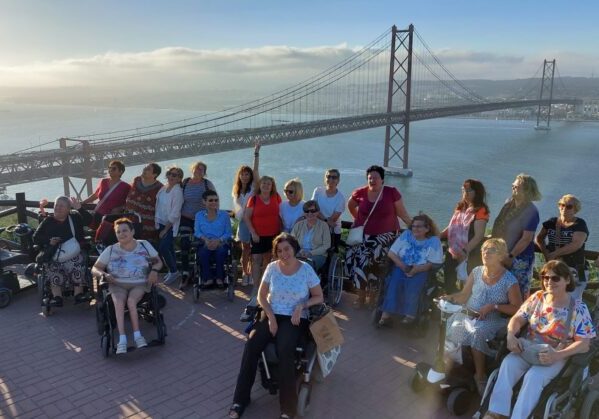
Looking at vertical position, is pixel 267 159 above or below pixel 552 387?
below

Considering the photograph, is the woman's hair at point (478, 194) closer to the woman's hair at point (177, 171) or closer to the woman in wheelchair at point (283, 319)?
the woman in wheelchair at point (283, 319)

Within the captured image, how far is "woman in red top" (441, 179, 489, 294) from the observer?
168 inches

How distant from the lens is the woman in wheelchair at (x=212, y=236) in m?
5.03

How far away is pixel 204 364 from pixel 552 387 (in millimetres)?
2299

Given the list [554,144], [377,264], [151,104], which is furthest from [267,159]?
[151,104]

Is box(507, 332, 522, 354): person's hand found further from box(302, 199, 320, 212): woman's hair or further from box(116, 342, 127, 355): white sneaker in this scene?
box(116, 342, 127, 355): white sneaker

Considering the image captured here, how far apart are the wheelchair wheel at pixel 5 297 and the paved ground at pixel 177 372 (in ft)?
0.57

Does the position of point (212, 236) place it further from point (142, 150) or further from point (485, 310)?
point (142, 150)

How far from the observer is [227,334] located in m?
4.38

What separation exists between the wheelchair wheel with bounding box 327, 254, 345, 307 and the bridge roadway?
116 feet

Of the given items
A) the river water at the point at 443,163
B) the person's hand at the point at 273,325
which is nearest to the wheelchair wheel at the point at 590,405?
the person's hand at the point at 273,325

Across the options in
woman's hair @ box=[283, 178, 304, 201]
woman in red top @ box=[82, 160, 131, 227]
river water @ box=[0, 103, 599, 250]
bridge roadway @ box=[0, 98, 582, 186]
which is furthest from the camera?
bridge roadway @ box=[0, 98, 582, 186]

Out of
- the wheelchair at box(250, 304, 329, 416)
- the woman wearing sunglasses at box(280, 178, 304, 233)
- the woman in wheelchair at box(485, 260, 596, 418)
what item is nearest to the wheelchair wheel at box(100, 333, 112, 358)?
the wheelchair at box(250, 304, 329, 416)

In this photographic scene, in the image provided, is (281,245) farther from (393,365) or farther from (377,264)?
(377,264)
